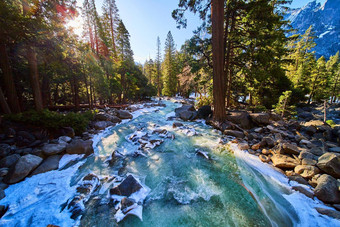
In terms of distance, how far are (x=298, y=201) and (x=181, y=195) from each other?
8.30 ft

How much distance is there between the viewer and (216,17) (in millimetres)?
6730

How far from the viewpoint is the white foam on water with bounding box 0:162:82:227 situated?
7.95 ft

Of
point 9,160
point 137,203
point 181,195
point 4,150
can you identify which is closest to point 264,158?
point 181,195

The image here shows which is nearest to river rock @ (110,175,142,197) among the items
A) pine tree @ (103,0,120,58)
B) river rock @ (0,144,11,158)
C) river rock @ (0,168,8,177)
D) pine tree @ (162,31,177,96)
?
river rock @ (0,168,8,177)

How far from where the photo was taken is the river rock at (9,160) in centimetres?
355

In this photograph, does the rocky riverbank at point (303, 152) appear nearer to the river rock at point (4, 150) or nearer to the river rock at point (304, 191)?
the river rock at point (304, 191)

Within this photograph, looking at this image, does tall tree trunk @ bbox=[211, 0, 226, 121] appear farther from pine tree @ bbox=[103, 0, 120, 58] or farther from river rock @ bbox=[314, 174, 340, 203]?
pine tree @ bbox=[103, 0, 120, 58]

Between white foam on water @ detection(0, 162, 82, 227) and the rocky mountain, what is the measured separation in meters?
133

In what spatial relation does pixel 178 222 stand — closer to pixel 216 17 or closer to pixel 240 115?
pixel 240 115

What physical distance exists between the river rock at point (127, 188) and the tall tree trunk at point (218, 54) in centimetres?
632

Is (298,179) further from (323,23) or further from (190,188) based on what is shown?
(323,23)

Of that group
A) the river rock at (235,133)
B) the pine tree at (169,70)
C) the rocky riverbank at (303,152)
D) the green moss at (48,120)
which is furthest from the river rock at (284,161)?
the pine tree at (169,70)

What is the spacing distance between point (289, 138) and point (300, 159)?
1890mm

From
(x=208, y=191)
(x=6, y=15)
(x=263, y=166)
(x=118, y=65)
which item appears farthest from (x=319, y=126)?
(x=118, y=65)
